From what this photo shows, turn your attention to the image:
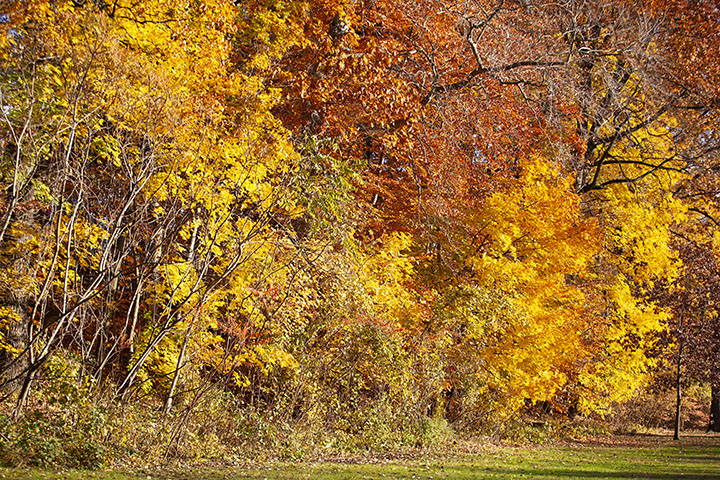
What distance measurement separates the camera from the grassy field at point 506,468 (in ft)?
23.7

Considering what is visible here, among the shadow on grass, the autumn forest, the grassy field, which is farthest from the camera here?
the shadow on grass

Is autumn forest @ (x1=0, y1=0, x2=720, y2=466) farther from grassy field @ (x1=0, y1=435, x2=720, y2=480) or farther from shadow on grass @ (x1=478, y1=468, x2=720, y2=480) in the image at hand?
shadow on grass @ (x1=478, y1=468, x2=720, y2=480)

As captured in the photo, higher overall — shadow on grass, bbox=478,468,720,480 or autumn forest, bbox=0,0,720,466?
autumn forest, bbox=0,0,720,466

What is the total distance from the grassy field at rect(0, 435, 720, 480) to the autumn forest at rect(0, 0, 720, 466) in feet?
2.89

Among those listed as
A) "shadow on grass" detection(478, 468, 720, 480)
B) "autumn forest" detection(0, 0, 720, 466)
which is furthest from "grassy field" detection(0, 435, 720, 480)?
"autumn forest" detection(0, 0, 720, 466)

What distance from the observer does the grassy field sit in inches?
285

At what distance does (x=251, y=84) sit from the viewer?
11.5 metres

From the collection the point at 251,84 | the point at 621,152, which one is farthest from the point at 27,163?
the point at 621,152

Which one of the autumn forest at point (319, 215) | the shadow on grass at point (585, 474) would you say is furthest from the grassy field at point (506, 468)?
the autumn forest at point (319, 215)

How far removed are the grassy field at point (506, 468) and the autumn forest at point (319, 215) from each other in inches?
34.7

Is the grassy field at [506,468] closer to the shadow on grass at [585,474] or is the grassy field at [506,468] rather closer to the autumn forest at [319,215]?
the shadow on grass at [585,474]

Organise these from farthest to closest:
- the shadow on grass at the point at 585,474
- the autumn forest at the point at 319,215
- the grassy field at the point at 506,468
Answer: the shadow on grass at the point at 585,474 → the autumn forest at the point at 319,215 → the grassy field at the point at 506,468

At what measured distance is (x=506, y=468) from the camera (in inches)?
431

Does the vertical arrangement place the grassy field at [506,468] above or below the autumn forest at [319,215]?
below
